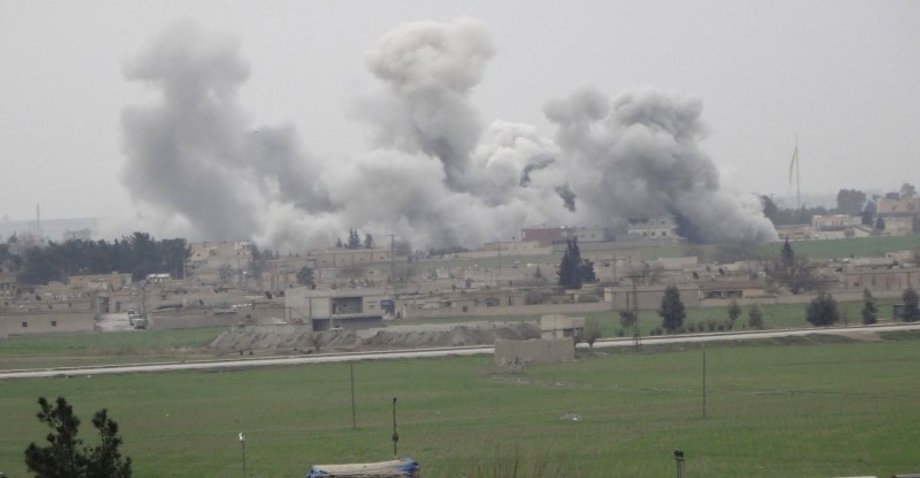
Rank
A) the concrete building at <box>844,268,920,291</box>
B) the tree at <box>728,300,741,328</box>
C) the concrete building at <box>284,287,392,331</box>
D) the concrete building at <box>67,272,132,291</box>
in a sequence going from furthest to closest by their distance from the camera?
1. the concrete building at <box>67,272,132,291</box>
2. the concrete building at <box>844,268,920,291</box>
3. the concrete building at <box>284,287,392,331</box>
4. the tree at <box>728,300,741,328</box>

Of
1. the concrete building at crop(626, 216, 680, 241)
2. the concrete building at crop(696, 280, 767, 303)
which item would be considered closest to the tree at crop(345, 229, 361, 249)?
the concrete building at crop(626, 216, 680, 241)

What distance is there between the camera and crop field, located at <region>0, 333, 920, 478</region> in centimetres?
2209

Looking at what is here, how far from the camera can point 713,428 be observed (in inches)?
978

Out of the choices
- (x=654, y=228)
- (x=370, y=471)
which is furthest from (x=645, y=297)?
(x=370, y=471)

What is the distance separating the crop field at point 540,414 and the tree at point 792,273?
766 inches

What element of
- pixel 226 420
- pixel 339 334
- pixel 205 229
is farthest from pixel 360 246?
pixel 226 420

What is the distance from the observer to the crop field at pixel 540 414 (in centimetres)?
2209

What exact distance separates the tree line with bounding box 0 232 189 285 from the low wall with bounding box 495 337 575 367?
139 feet

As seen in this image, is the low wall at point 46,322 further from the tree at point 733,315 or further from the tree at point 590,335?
the tree at point 733,315

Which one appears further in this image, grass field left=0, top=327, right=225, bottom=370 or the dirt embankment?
the dirt embankment

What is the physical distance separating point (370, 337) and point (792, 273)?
19.6 meters

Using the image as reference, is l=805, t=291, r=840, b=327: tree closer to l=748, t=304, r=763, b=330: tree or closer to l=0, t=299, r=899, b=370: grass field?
l=0, t=299, r=899, b=370: grass field

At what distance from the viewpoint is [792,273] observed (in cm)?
6019

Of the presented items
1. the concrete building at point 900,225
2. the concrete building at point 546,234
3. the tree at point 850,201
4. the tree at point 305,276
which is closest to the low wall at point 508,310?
the tree at point 305,276
